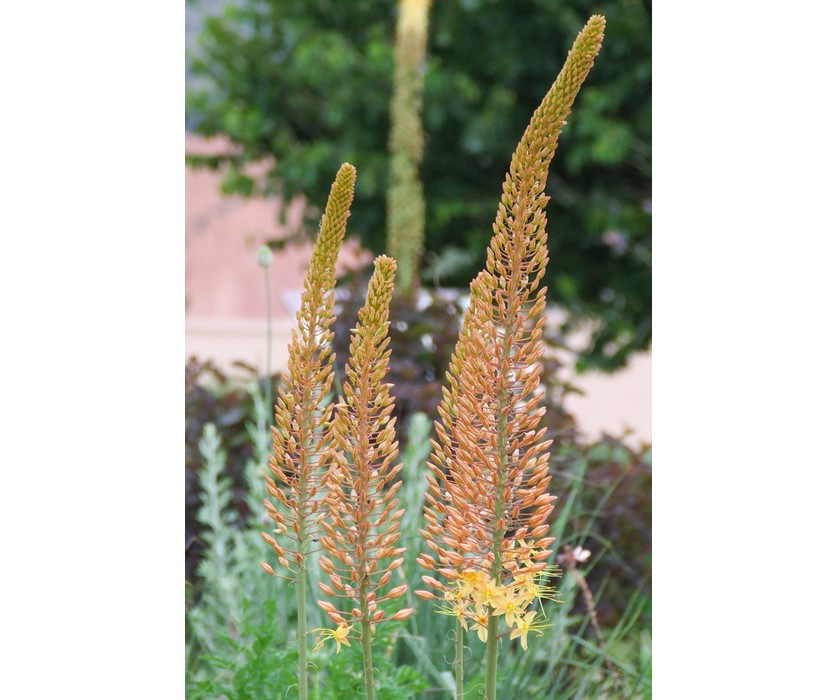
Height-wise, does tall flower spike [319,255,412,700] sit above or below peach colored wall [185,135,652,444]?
below

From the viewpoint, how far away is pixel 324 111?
29.6 ft

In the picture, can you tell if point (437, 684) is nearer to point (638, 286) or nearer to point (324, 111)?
point (638, 286)

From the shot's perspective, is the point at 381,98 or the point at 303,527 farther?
the point at 381,98

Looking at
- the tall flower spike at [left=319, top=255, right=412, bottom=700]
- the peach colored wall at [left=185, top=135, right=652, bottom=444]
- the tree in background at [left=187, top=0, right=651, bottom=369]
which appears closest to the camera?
the tall flower spike at [left=319, top=255, right=412, bottom=700]

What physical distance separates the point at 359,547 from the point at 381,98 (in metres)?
7.71

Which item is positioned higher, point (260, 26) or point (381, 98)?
point (260, 26)

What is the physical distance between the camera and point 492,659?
1169mm

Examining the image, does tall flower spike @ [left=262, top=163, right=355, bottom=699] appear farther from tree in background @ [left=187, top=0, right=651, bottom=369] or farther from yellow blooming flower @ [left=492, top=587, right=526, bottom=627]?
tree in background @ [left=187, top=0, right=651, bottom=369]

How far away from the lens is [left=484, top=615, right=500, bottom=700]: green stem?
117 cm

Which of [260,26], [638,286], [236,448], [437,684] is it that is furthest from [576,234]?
[437,684]

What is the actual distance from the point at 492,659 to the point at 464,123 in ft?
25.2

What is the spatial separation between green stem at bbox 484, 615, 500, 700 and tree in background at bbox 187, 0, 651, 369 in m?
6.66

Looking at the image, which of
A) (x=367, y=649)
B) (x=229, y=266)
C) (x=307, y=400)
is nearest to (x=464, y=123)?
(x=229, y=266)

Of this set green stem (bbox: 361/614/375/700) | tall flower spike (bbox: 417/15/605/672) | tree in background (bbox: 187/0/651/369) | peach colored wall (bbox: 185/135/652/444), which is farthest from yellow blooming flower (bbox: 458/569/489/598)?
peach colored wall (bbox: 185/135/652/444)
